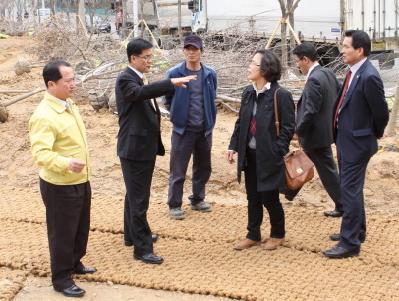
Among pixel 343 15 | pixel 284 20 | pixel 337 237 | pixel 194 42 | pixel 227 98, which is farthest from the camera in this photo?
pixel 343 15

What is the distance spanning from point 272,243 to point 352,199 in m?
0.80

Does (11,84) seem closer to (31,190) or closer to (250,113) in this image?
(31,190)

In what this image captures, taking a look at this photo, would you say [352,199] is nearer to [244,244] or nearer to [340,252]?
[340,252]

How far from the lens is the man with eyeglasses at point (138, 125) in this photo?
488 centimetres

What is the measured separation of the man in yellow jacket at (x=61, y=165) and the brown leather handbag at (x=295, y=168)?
1.57 m

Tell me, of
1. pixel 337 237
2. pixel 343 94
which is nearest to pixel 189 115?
pixel 343 94

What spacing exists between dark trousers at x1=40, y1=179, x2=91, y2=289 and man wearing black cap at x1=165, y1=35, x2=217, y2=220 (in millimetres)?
1785

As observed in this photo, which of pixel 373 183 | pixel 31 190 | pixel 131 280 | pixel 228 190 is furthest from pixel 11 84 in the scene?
pixel 131 280

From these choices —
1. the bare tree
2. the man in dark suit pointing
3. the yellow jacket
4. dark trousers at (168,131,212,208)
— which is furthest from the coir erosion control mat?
the bare tree

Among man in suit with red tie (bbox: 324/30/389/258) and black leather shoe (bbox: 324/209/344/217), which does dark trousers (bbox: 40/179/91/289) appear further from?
black leather shoe (bbox: 324/209/344/217)

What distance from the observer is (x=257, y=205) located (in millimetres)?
5441

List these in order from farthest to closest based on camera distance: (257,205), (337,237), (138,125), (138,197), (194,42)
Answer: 1. (194,42)
2. (337,237)
3. (257,205)
4. (138,197)
5. (138,125)

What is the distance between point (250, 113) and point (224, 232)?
1.32m

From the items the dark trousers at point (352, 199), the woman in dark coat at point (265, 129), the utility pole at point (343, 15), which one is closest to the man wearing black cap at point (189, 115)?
the woman in dark coat at point (265, 129)
